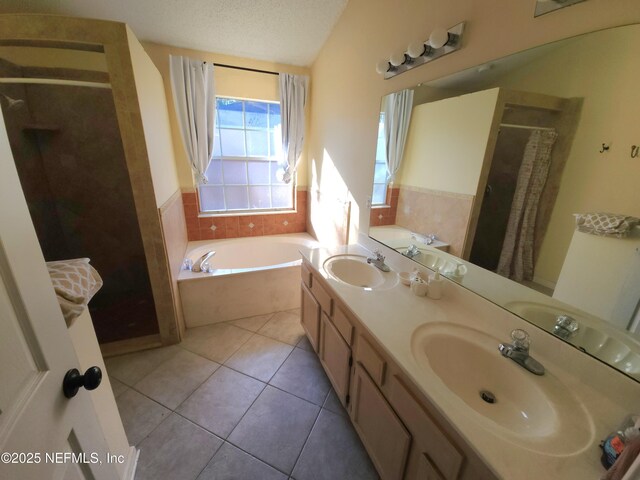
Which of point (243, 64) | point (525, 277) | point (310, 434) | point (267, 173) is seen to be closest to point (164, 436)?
point (310, 434)

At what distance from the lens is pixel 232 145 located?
2988 millimetres

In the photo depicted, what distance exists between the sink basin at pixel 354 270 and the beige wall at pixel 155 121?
4.33ft

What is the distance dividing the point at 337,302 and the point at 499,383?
29.8 inches

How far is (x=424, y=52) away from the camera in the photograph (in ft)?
4.25

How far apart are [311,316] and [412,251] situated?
33.9 inches

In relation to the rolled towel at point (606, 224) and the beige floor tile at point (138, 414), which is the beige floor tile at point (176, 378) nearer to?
the beige floor tile at point (138, 414)

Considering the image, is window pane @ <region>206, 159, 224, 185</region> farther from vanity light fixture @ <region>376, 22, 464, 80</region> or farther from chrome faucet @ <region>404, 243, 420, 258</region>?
chrome faucet @ <region>404, 243, 420, 258</region>

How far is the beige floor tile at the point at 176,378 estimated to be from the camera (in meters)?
1.63

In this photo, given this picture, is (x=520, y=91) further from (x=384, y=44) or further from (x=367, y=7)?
(x=367, y=7)

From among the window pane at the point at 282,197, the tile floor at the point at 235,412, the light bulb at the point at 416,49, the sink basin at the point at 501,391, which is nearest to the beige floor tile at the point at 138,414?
the tile floor at the point at 235,412

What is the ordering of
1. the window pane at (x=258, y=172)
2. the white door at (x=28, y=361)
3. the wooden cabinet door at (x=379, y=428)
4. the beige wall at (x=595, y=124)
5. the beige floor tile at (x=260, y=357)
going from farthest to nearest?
1. the window pane at (x=258, y=172)
2. the beige floor tile at (x=260, y=357)
3. the wooden cabinet door at (x=379, y=428)
4. the beige wall at (x=595, y=124)
5. the white door at (x=28, y=361)

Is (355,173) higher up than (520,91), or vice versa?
(520,91)

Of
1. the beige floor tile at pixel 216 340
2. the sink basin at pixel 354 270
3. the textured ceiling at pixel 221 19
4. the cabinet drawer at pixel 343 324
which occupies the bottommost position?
the beige floor tile at pixel 216 340

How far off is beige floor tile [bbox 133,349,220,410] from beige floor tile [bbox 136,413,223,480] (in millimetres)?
154
